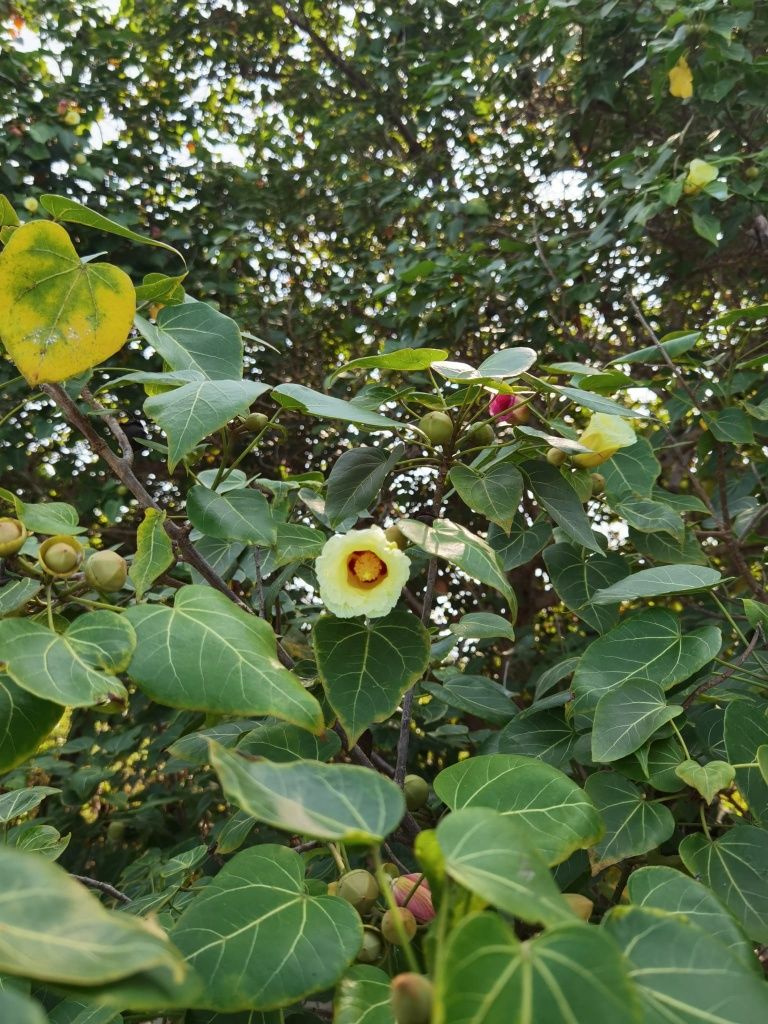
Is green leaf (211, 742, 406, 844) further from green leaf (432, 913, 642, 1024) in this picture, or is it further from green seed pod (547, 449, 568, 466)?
green seed pod (547, 449, 568, 466)

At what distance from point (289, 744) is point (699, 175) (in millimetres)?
1551

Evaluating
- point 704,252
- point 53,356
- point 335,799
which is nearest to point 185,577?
point 53,356

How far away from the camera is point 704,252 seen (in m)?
2.22

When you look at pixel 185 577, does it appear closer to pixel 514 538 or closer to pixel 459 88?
pixel 514 538

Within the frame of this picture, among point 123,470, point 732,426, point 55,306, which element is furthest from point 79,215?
point 732,426

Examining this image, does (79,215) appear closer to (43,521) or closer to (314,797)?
(43,521)

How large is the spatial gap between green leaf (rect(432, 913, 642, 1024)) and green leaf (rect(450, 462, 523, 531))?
0.43 metres

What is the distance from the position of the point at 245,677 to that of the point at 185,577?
42.3 inches

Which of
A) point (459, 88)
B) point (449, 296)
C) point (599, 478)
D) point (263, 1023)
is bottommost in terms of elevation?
point (263, 1023)

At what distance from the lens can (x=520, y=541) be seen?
1.03 m

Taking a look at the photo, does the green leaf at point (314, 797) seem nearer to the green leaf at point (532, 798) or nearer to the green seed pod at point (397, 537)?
the green leaf at point (532, 798)

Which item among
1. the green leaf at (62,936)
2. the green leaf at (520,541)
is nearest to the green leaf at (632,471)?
the green leaf at (520,541)

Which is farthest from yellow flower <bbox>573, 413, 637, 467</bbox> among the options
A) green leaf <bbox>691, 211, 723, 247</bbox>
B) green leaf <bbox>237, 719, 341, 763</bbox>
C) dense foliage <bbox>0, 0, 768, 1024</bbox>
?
green leaf <bbox>691, 211, 723, 247</bbox>

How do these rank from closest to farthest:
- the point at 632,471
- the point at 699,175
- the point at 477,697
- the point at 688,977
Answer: the point at 688,977 → the point at 632,471 → the point at 477,697 → the point at 699,175
